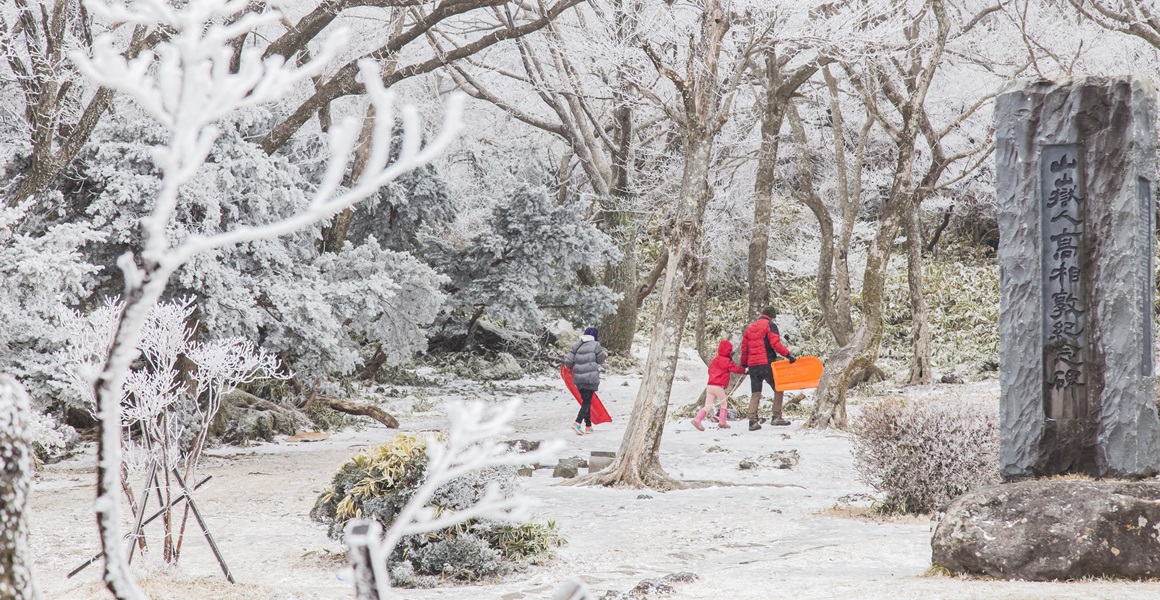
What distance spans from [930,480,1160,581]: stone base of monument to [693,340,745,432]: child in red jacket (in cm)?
647

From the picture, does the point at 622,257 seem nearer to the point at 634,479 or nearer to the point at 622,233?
the point at 622,233

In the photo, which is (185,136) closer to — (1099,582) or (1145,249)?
(1099,582)

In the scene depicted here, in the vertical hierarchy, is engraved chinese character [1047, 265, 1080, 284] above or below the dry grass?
above

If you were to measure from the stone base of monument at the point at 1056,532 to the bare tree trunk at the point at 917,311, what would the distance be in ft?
36.2

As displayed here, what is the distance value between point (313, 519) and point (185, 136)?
5293 mm

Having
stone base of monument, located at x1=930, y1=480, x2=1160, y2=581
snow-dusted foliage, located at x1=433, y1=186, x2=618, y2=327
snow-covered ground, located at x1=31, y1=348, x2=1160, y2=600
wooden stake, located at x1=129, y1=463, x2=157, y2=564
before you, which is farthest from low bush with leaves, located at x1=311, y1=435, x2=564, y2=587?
snow-dusted foliage, located at x1=433, y1=186, x2=618, y2=327

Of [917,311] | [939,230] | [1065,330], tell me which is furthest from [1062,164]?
[939,230]

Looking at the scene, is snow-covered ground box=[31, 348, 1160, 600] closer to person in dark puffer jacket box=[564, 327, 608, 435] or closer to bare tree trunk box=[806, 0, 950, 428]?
bare tree trunk box=[806, 0, 950, 428]

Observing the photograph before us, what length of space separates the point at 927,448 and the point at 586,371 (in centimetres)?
556

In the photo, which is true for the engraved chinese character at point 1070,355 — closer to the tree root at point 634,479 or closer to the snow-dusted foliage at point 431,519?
the snow-dusted foliage at point 431,519

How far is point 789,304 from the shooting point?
23625 mm

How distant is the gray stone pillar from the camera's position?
16.4 feet

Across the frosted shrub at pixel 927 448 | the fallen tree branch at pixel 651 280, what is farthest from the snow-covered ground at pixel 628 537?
the fallen tree branch at pixel 651 280

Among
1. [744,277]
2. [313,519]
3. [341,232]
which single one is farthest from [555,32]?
[744,277]
